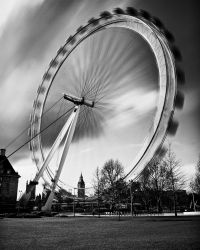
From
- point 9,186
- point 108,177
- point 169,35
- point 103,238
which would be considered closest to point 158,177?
point 108,177

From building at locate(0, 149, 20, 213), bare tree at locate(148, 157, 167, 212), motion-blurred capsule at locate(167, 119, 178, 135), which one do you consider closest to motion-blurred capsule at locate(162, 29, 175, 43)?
motion-blurred capsule at locate(167, 119, 178, 135)

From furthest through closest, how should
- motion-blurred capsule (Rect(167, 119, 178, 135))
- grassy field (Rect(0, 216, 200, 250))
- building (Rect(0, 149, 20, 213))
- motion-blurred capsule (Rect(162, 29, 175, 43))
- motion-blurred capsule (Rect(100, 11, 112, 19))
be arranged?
building (Rect(0, 149, 20, 213)), motion-blurred capsule (Rect(100, 11, 112, 19)), motion-blurred capsule (Rect(167, 119, 178, 135)), motion-blurred capsule (Rect(162, 29, 175, 43)), grassy field (Rect(0, 216, 200, 250))

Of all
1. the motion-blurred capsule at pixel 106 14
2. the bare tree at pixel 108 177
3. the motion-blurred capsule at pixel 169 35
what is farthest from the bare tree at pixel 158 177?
the motion-blurred capsule at pixel 169 35

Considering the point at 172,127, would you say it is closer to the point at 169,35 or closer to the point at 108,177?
the point at 169,35

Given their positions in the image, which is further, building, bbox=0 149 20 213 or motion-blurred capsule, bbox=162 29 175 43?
building, bbox=0 149 20 213

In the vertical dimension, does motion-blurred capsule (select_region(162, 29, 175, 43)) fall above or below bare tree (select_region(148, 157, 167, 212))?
above

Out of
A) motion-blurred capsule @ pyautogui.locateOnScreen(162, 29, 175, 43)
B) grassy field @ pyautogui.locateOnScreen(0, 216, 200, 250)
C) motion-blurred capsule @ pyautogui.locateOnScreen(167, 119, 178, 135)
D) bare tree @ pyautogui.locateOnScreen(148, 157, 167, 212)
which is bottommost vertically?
grassy field @ pyautogui.locateOnScreen(0, 216, 200, 250)

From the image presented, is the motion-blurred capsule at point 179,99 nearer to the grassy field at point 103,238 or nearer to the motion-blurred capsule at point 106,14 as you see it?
the grassy field at point 103,238

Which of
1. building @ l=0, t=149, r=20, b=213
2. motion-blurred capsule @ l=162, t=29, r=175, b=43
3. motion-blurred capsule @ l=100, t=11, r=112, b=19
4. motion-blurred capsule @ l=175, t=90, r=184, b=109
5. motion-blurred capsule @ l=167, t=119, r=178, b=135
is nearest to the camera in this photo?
motion-blurred capsule @ l=162, t=29, r=175, b=43

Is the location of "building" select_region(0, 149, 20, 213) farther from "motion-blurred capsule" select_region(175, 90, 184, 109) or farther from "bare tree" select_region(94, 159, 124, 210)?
"motion-blurred capsule" select_region(175, 90, 184, 109)

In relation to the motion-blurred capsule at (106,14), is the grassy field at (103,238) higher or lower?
lower

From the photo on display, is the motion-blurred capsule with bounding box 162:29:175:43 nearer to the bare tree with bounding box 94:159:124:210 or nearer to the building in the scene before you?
the bare tree with bounding box 94:159:124:210

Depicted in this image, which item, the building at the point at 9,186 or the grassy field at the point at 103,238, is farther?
the building at the point at 9,186

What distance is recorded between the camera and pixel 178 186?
24422 mm
